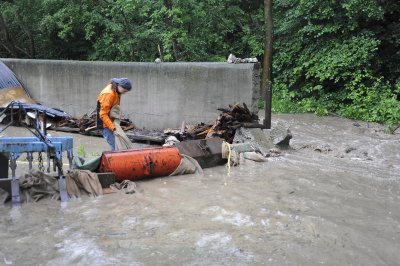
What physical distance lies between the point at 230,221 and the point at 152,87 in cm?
774

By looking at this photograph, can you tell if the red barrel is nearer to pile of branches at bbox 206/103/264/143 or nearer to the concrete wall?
pile of branches at bbox 206/103/264/143

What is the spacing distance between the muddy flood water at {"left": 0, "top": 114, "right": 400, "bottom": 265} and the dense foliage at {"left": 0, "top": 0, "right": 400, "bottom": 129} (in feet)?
25.9

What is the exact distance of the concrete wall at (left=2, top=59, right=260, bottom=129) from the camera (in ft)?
38.5

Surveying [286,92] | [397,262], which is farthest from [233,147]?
[286,92]

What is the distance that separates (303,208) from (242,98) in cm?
524

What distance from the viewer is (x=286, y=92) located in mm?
19188

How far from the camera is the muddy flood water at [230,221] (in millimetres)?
5051

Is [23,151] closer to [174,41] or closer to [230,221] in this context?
[230,221]

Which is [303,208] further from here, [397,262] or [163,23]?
[163,23]

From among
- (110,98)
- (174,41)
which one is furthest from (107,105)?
(174,41)

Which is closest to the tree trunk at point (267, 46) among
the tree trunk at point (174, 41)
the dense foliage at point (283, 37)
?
the dense foliage at point (283, 37)

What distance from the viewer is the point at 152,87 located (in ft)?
43.4

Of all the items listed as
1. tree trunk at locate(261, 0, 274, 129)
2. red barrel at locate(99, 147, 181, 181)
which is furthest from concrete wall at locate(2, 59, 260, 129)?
tree trunk at locate(261, 0, 274, 129)

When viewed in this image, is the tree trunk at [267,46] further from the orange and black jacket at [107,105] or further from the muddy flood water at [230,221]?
the orange and black jacket at [107,105]
